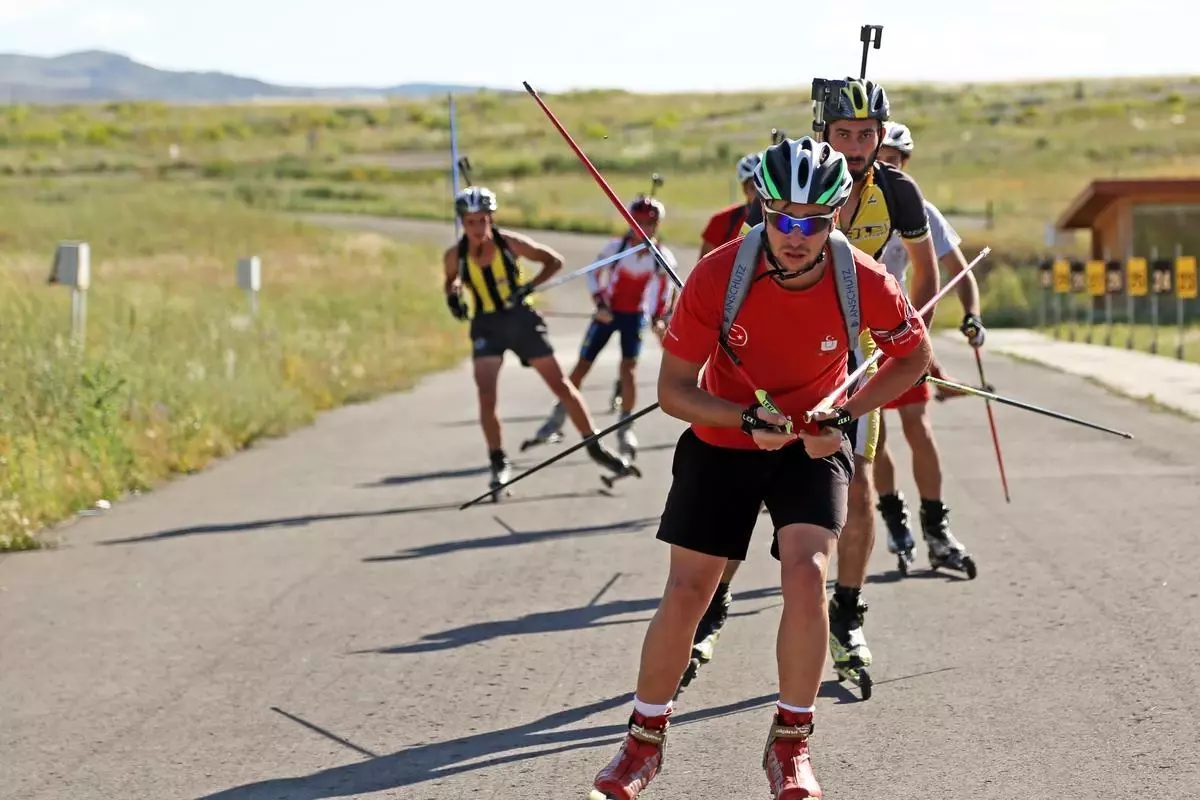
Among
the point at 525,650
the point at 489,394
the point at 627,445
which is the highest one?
the point at 489,394

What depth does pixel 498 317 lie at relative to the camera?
12336 mm

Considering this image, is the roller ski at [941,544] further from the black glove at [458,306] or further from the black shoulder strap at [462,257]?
the black shoulder strap at [462,257]

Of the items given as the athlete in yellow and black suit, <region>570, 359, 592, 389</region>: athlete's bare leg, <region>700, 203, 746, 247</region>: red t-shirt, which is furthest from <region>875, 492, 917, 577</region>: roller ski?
<region>570, 359, 592, 389</region>: athlete's bare leg

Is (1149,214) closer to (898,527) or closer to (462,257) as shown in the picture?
(462,257)

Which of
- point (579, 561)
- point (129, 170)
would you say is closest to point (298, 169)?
point (129, 170)

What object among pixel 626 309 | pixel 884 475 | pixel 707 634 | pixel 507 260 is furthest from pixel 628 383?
pixel 707 634

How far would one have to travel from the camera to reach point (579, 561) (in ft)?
32.2

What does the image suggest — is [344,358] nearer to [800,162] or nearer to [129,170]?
[800,162]

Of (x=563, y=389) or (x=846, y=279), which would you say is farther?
(x=563, y=389)

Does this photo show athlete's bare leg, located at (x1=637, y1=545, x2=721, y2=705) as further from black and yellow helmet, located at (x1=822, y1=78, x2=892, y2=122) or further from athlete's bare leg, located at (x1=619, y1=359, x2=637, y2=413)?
athlete's bare leg, located at (x1=619, y1=359, x2=637, y2=413)

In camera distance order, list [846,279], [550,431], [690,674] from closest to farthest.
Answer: [846,279]
[690,674]
[550,431]

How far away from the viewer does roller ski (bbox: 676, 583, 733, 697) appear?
691 cm

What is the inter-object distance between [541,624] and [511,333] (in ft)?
14.4

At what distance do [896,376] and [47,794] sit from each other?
111 inches
